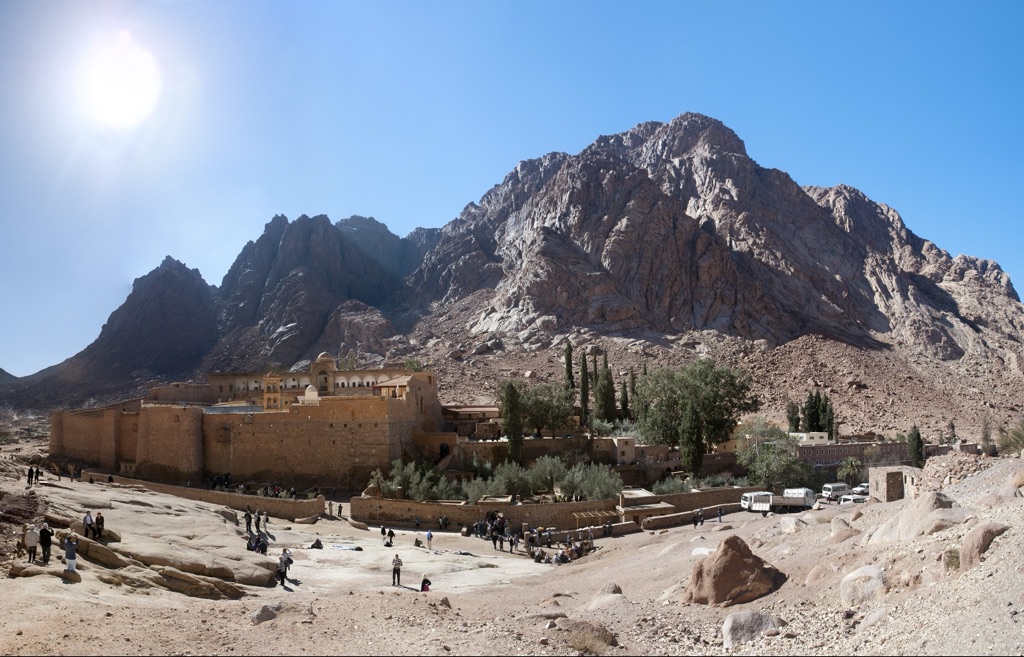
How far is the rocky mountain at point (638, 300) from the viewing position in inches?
3401

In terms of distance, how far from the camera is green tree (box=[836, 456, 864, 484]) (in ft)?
133

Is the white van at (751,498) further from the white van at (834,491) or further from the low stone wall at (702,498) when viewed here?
the white van at (834,491)

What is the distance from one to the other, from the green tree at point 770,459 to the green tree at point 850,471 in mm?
2488

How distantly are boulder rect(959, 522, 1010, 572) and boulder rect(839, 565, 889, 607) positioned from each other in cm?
108

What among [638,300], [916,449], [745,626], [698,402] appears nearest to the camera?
[745,626]

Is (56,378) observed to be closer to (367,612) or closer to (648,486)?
(648,486)

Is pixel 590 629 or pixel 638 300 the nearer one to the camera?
pixel 590 629

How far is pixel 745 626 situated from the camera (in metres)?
10.5

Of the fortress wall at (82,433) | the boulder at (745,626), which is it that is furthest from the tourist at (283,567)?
the fortress wall at (82,433)

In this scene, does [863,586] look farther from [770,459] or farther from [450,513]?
[770,459]

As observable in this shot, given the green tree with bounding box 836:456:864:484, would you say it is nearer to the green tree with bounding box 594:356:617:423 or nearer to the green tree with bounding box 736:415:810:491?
the green tree with bounding box 736:415:810:491

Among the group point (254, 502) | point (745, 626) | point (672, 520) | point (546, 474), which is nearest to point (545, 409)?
point (546, 474)

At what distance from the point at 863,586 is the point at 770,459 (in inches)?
1019

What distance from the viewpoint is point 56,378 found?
3666 inches
